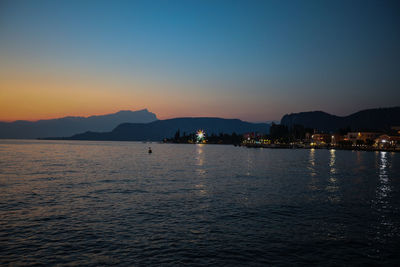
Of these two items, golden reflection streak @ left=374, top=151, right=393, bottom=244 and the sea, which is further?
golden reflection streak @ left=374, top=151, right=393, bottom=244

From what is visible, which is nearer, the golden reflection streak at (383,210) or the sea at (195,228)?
the sea at (195,228)

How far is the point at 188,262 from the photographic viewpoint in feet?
43.7

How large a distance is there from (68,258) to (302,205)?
786 inches

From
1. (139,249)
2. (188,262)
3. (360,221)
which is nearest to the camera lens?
(188,262)

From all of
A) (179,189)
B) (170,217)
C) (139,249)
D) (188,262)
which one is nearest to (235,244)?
(188,262)

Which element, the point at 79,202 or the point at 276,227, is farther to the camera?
the point at 79,202

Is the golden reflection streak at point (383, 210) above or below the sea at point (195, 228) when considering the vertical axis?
below

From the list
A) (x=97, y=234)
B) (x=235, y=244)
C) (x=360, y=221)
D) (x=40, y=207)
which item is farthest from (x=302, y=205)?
(x=40, y=207)

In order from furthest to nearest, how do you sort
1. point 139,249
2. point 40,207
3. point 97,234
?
point 40,207 < point 97,234 < point 139,249

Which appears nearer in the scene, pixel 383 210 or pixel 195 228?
pixel 195 228

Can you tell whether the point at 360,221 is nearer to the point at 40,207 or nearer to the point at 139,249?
the point at 139,249

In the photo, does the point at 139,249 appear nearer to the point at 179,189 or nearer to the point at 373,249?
the point at 373,249

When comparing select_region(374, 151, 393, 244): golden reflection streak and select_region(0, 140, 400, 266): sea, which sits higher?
select_region(0, 140, 400, 266): sea

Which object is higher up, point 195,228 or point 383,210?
point 195,228
